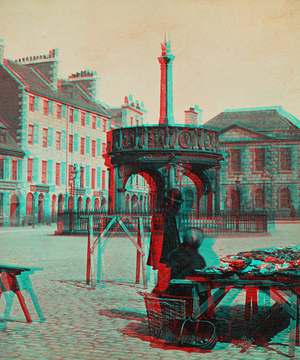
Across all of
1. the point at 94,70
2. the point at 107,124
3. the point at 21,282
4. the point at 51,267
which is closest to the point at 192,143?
the point at 107,124

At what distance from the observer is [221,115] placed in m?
9.95

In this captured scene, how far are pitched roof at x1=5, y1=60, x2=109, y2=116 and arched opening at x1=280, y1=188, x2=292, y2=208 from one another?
4.74 metres

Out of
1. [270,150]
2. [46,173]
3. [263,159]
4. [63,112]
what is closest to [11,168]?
[46,173]

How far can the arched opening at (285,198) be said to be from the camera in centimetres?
1062

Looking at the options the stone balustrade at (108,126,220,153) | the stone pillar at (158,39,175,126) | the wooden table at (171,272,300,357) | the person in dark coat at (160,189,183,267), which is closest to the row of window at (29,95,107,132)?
the stone pillar at (158,39,175,126)

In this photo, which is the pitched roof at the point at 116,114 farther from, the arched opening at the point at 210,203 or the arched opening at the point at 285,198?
the arched opening at the point at 210,203

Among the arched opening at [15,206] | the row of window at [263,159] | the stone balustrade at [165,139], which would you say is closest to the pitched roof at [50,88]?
the arched opening at [15,206]

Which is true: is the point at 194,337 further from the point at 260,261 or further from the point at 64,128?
the point at 64,128

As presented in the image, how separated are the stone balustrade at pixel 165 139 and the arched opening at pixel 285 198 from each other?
15.2ft

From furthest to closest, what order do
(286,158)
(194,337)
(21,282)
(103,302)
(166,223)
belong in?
(286,158) → (21,282) → (103,302) → (166,223) → (194,337)

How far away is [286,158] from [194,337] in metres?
7.38

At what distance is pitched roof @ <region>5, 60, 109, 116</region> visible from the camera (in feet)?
33.6

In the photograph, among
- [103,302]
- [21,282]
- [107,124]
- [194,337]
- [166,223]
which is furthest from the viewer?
[107,124]

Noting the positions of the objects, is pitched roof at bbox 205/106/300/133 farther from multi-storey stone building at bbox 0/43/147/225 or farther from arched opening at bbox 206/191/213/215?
arched opening at bbox 206/191/213/215
